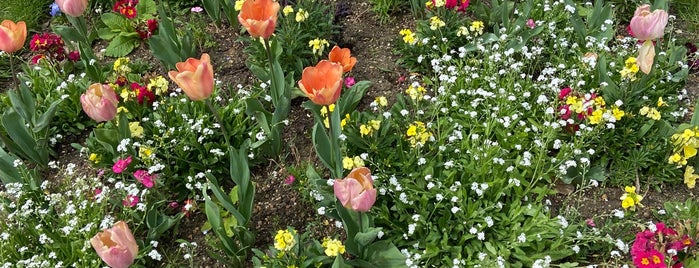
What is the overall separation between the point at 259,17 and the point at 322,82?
0.50m

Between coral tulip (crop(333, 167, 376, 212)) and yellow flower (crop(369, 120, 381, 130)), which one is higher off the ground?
coral tulip (crop(333, 167, 376, 212))

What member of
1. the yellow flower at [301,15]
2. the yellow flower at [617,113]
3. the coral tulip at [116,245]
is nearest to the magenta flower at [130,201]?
the coral tulip at [116,245]

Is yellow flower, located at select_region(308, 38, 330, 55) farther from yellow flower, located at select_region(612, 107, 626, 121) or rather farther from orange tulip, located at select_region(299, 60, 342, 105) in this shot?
yellow flower, located at select_region(612, 107, 626, 121)

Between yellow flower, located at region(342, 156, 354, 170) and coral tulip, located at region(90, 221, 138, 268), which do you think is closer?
coral tulip, located at region(90, 221, 138, 268)

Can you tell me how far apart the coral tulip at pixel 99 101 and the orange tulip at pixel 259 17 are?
572mm

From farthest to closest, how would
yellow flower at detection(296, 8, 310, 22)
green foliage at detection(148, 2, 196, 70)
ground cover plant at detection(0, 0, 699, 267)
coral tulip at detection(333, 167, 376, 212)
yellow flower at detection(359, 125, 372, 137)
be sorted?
yellow flower at detection(296, 8, 310, 22)
green foliage at detection(148, 2, 196, 70)
yellow flower at detection(359, 125, 372, 137)
ground cover plant at detection(0, 0, 699, 267)
coral tulip at detection(333, 167, 376, 212)

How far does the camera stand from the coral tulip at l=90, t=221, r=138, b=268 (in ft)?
6.47

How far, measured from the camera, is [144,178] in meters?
2.55

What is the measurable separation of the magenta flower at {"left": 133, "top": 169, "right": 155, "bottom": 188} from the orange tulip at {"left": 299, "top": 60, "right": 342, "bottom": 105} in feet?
2.83

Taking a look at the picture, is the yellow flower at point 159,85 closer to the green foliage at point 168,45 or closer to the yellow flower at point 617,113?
the green foliage at point 168,45

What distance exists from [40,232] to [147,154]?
1.63ft

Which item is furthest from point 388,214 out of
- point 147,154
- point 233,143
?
point 147,154

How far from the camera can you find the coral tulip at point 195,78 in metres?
2.02

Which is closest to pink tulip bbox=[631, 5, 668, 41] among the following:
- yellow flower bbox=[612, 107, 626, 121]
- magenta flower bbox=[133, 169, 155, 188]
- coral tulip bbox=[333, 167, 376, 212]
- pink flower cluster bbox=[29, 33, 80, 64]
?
yellow flower bbox=[612, 107, 626, 121]
